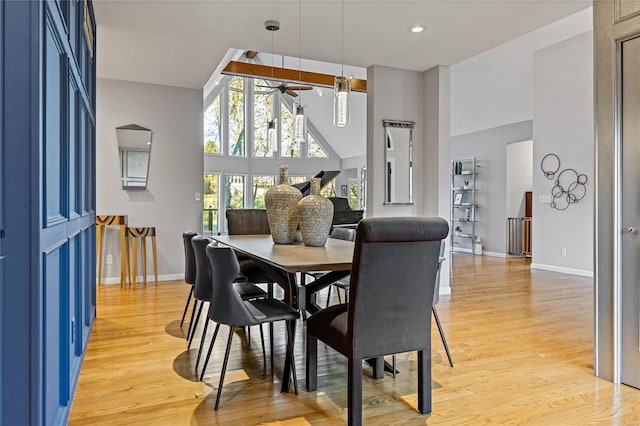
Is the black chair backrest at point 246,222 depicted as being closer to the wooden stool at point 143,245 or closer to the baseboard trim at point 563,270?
the wooden stool at point 143,245

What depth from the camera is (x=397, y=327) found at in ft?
6.53

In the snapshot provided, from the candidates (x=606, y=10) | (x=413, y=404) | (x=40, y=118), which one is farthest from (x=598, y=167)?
(x=40, y=118)

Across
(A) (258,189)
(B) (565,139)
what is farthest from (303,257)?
(A) (258,189)

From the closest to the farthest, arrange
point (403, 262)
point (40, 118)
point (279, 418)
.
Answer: point (40, 118) → point (403, 262) → point (279, 418)

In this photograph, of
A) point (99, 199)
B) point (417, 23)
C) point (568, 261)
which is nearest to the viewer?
point (417, 23)

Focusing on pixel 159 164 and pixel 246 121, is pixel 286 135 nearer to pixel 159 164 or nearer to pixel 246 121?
pixel 246 121

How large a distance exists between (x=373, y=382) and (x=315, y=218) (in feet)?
3.43

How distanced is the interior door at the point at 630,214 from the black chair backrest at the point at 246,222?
9.71 feet

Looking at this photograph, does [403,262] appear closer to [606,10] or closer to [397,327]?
[397,327]

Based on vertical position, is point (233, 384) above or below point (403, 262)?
below

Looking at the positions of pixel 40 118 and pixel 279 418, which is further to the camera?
pixel 279 418

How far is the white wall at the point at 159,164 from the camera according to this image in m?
5.56

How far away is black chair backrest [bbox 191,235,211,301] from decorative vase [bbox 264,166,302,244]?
19.6 inches

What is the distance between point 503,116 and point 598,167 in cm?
664
